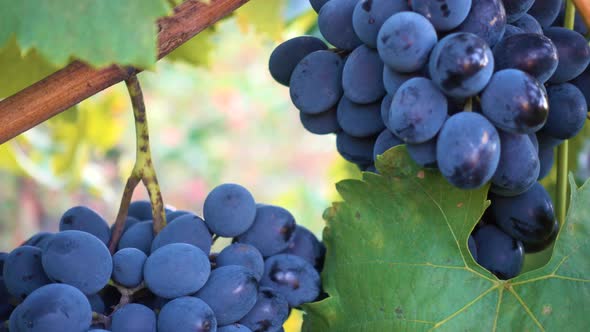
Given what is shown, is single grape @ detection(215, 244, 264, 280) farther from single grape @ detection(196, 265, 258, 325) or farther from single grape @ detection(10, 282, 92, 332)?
single grape @ detection(10, 282, 92, 332)

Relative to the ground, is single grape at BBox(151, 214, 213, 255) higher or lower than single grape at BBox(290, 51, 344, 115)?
lower

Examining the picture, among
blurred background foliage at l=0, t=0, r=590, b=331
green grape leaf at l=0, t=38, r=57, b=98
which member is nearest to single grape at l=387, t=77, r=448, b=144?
green grape leaf at l=0, t=38, r=57, b=98

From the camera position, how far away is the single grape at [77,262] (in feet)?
2.09

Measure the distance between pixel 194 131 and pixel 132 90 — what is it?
3481 mm

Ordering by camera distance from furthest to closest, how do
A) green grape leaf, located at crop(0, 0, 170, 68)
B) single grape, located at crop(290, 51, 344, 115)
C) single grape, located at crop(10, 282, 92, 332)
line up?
single grape, located at crop(290, 51, 344, 115), single grape, located at crop(10, 282, 92, 332), green grape leaf, located at crop(0, 0, 170, 68)

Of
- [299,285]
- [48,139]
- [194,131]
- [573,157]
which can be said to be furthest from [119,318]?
[194,131]

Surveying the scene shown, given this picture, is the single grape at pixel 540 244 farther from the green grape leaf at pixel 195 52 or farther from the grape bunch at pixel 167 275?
the green grape leaf at pixel 195 52

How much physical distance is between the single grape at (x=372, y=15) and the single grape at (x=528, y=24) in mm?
122

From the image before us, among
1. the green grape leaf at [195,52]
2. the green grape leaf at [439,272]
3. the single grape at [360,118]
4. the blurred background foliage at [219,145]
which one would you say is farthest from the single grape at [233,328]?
the blurred background foliage at [219,145]

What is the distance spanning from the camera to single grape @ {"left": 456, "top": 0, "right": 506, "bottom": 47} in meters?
0.61

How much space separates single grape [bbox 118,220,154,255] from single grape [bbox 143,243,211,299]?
57 mm

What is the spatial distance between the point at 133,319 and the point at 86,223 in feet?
0.47

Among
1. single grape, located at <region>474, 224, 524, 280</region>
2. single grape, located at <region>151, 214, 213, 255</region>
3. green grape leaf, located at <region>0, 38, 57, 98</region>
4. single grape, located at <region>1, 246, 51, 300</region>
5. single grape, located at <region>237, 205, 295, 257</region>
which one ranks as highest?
green grape leaf, located at <region>0, 38, 57, 98</region>

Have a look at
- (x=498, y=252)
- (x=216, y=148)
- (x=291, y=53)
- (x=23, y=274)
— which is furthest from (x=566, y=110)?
(x=216, y=148)
